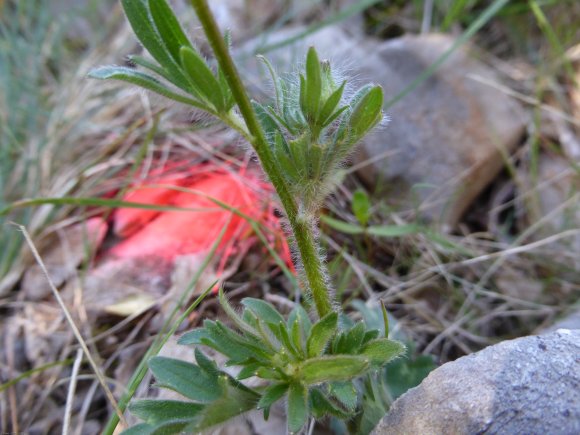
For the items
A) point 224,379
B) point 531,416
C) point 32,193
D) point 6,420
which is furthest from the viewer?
point 32,193

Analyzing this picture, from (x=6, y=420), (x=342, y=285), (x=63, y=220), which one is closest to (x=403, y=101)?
(x=342, y=285)

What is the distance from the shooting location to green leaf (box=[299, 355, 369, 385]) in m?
1.06

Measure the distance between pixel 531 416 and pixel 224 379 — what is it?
0.55 metres

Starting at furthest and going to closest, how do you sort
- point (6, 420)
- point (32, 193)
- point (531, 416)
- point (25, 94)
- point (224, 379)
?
point (25, 94) → point (32, 193) → point (6, 420) → point (224, 379) → point (531, 416)

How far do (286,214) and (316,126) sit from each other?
185 millimetres

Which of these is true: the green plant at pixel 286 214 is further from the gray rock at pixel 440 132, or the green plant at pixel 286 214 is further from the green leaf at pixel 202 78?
the gray rock at pixel 440 132

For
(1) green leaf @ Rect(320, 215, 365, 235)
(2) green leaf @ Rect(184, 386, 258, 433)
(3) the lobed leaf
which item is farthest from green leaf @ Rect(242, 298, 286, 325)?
(1) green leaf @ Rect(320, 215, 365, 235)

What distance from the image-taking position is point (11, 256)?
6.96 ft

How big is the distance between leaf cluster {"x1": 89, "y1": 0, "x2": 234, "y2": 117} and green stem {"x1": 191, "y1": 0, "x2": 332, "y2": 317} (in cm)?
4

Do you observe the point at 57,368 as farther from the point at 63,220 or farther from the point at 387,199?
the point at 387,199

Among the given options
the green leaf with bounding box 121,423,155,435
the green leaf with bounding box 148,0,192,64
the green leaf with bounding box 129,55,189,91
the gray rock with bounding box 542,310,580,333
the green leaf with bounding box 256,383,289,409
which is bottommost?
the gray rock with bounding box 542,310,580,333

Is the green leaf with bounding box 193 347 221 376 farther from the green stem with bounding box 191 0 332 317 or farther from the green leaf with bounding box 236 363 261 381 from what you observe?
the green stem with bounding box 191 0 332 317

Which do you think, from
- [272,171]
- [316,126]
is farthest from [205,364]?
[316,126]

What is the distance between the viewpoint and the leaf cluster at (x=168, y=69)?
106 cm
